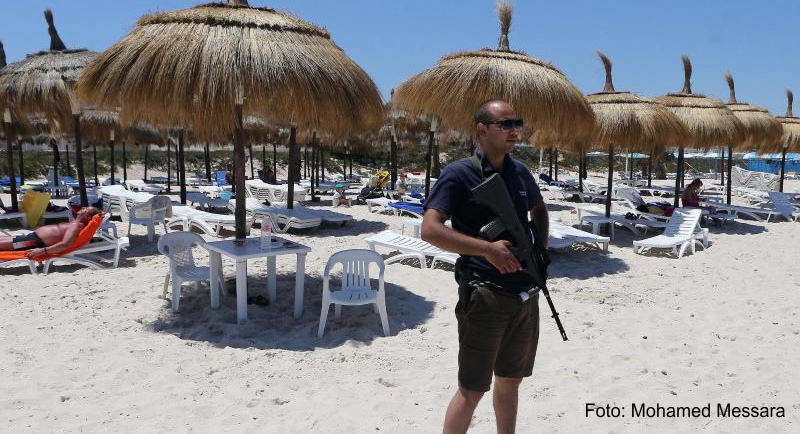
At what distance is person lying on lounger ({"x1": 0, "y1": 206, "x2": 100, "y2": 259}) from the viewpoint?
5.46m

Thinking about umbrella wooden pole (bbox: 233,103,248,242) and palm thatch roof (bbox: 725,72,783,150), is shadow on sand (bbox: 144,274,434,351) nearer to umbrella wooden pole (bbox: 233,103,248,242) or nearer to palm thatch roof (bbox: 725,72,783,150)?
umbrella wooden pole (bbox: 233,103,248,242)

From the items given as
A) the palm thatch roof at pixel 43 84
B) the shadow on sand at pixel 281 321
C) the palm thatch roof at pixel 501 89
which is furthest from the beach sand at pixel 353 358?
the palm thatch roof at pixel 43 84

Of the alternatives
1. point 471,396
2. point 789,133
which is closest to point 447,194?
point 471,396

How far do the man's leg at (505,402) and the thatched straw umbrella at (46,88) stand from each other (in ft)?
24.8

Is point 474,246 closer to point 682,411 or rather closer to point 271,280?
point 682,411

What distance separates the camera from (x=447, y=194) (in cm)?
193

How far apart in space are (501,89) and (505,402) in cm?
472

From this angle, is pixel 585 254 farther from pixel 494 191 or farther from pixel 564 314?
pixel 494 191

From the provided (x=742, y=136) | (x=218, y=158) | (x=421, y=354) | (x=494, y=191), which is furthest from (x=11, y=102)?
(x=218, y=158)

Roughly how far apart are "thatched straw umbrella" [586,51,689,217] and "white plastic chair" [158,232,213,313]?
19.9 ft

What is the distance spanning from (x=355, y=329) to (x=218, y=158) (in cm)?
3034

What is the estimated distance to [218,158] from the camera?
1273 inches

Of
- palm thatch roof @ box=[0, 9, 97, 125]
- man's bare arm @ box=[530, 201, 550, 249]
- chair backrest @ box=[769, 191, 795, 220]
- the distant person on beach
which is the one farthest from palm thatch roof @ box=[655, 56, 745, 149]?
palm thatch roof @ box=[0, 9, 97, 125]

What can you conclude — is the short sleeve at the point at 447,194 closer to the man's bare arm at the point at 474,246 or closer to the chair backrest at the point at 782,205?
the man's bare arm at the point at 474,246
